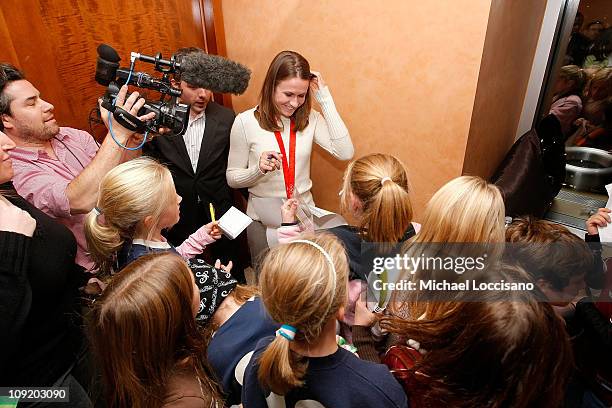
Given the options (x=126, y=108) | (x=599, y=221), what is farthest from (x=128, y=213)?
(x=599, y=221)

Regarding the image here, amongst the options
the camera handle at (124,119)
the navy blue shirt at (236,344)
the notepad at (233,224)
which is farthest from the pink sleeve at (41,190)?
the navy blue shirt at (236,344)

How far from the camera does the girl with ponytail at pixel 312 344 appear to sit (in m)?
0.83

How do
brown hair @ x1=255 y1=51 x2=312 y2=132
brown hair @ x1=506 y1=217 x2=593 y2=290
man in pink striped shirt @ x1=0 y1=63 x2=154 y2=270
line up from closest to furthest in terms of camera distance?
brown hair @ x1=506 y1=217 x2=593 y2=290 < man in pink striped shirt @ x1=0 y1=63 x2=154 y2=270 < brown hair @ x1=255 y1=51 x2=312 y2=132

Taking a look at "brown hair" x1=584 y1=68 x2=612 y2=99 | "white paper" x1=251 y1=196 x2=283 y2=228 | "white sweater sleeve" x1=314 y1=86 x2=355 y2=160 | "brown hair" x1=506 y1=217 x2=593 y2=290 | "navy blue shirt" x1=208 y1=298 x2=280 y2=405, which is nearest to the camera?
"navy blue shirt" x1=208 y1=298 x2=280 y2=405

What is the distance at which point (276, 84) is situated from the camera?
1857 mm

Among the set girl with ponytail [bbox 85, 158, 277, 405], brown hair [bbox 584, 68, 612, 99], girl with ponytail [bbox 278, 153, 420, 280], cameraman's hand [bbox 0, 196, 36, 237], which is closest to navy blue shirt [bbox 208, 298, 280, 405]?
girl with ponytail [bbox 85, 158, 277, 405]

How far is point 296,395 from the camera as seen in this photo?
88 cm

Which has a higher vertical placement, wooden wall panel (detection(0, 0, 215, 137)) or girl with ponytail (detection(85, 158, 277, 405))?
wooden wall panel (detection(0, 0, 215, 137))

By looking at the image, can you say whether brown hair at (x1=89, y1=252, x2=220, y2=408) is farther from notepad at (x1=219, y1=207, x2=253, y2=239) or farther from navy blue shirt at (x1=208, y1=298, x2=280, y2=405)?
notepad at (x1=219, y1=207, x2=253, y2=239)

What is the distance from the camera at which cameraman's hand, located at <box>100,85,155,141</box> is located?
143cm

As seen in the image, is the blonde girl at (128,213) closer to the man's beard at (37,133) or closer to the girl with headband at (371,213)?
the man's beard at (37,133)

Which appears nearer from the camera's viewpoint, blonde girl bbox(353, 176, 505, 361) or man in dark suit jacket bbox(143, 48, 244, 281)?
blonde girl bbox(353, 176, 505, 361)

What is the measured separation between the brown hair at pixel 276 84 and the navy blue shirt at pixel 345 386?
133 centimetres

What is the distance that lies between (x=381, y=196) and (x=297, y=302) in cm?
60
